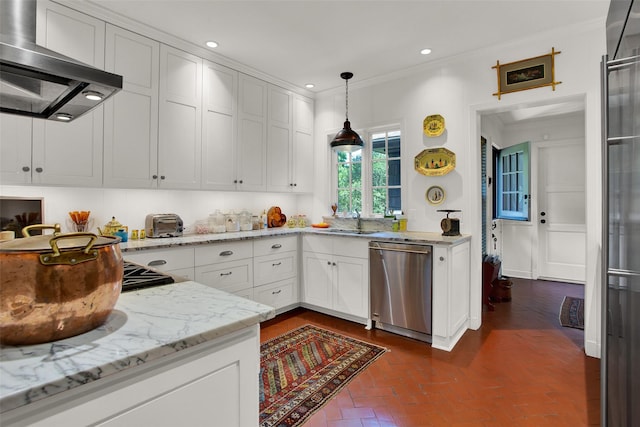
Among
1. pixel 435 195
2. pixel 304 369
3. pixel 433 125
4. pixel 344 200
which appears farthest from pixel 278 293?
pixel 433 125

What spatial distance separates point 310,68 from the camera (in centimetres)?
378

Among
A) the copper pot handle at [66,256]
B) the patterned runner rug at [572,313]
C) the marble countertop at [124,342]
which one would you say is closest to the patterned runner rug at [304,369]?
the marble countertop at [124,342]

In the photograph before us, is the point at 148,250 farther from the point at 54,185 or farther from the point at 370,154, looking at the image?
the point at 370,154

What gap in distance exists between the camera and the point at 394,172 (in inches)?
161

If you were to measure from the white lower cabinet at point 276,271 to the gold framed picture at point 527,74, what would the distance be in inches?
106

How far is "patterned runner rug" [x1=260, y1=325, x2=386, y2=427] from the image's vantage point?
203cm

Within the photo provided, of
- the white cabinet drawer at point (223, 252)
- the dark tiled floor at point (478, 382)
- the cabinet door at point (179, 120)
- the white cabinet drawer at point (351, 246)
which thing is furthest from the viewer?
the white cabinet drawer at point (351, 246)

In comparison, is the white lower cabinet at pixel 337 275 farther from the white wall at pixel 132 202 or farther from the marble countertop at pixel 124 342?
the marble countertop at pixel 124 342

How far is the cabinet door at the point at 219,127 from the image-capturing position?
3369mm

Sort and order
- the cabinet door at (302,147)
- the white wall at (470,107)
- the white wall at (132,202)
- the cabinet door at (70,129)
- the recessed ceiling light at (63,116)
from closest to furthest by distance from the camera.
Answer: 1. the recessed ceiling light at (63,116)
2. the cabinet door at (70,129)
3. the white wall at (132,202)
4. the white wall at (470,107)
5. the cabinet door at (302,147)

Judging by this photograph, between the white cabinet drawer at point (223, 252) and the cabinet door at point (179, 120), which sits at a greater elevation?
the cabinet door at point (179, 120)

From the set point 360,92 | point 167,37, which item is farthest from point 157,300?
point 360,92

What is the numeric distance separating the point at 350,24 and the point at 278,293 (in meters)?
2.76

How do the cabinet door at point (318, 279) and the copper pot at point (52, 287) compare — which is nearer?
the copper pot at point (52, 287)
